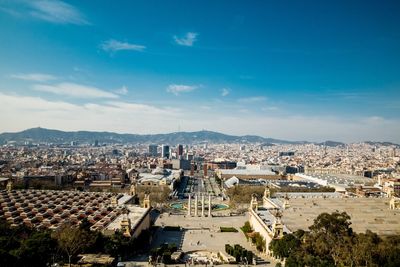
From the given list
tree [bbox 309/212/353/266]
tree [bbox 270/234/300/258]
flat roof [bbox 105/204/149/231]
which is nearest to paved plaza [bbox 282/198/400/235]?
tree [bbox 270/234/300/258]

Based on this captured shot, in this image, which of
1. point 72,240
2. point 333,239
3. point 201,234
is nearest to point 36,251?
point 72,240

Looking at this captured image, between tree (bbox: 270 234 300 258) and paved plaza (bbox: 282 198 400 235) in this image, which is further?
paved plaza (bbox: 282 198 400 235)

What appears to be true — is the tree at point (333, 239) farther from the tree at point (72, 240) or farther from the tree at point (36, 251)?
the tree at point (36, 251)

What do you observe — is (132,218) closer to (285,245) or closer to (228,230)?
(228,230)

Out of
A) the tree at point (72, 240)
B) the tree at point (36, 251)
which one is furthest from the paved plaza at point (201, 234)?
the tree at point (36, 251)

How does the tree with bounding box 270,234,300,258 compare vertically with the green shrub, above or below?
above

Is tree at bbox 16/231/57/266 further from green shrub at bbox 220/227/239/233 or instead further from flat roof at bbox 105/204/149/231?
green shrub at bbox 220/227/239/233

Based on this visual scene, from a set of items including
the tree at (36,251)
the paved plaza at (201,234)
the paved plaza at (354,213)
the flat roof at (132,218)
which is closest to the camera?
the tree at (36,251)

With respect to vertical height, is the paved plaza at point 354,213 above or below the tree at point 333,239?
below
